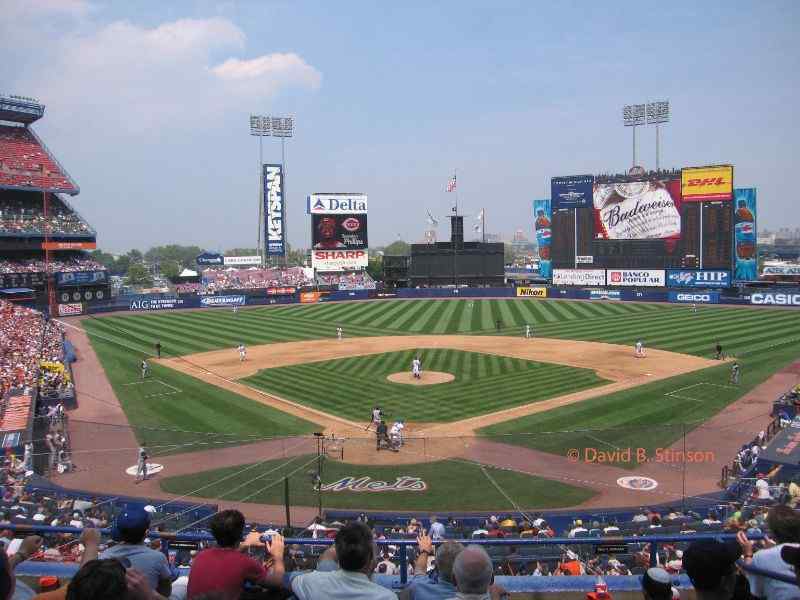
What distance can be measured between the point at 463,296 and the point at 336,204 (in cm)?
2196

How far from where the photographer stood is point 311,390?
2738 cm

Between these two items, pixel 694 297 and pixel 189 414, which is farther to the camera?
pixel 694 297

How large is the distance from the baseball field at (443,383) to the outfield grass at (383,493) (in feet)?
0.26

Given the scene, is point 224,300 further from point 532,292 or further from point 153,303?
point 532,292

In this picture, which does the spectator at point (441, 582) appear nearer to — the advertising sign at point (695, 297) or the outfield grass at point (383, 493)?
the outfield grass at point (383, 493)

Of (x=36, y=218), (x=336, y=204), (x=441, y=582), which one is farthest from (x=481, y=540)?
(x=336, y=204)

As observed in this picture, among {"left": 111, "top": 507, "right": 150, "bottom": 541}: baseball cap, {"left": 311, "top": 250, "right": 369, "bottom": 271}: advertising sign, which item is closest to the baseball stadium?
{"left": 111, "top": 507, "right": 150, "bottom": 541}: baseball cap

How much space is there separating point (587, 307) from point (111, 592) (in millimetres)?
60214

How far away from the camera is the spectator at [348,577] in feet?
12.4

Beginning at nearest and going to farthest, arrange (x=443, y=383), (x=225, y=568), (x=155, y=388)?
1. (x=225, y=568)
2. (x=443, y=383)
3. (x=155, y=388)

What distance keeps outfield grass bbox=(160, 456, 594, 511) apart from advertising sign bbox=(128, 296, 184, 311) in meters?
56.1

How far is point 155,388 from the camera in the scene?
28.7 metres

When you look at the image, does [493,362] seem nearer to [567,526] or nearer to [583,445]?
[583,445]

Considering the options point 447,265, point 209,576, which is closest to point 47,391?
point 209,576
